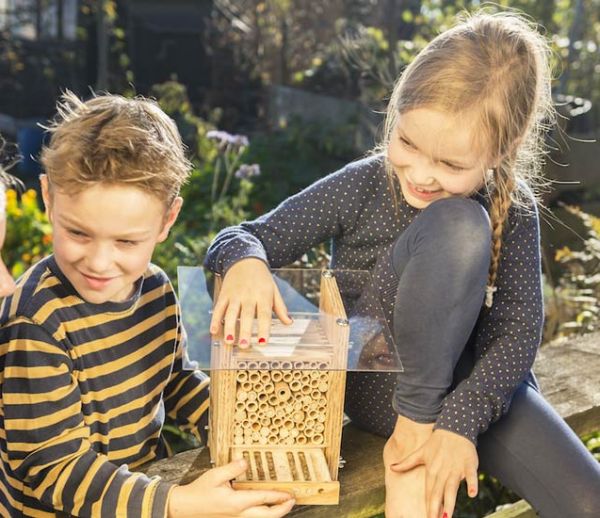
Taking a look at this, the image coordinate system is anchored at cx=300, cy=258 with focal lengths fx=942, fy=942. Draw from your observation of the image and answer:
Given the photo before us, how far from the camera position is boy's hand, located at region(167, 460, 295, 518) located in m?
1.65

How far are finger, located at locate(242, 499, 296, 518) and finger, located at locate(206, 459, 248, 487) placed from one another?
67 mm

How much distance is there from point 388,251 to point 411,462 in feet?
1.46

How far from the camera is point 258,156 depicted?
5375 mm

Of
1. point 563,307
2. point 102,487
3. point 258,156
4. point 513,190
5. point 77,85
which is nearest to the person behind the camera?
point 102,487

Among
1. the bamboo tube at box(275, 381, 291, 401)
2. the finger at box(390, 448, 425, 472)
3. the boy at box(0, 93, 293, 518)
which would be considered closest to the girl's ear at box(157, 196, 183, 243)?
the boy at box(0, 93, 293, 518)

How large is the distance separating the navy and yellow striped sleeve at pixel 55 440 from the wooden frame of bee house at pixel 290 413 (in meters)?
0.17

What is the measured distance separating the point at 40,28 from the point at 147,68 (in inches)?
37.0

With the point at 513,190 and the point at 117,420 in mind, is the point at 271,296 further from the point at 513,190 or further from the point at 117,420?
the point at 513,190

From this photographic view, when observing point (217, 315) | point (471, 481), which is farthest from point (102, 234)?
point (471, 481)

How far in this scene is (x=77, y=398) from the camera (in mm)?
1707

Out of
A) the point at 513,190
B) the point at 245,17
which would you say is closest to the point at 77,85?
the point at 245,17

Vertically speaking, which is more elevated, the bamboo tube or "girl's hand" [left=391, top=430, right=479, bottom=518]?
the bamboo tube

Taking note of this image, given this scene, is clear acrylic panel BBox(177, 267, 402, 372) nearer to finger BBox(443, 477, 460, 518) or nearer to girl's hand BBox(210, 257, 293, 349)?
girl's hand BBox(210, 257, 293, 349)

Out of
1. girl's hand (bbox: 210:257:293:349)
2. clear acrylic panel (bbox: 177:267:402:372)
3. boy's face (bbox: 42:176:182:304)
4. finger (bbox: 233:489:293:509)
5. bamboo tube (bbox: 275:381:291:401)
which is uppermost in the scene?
boy's face (bbox: 42:176:182:304)
